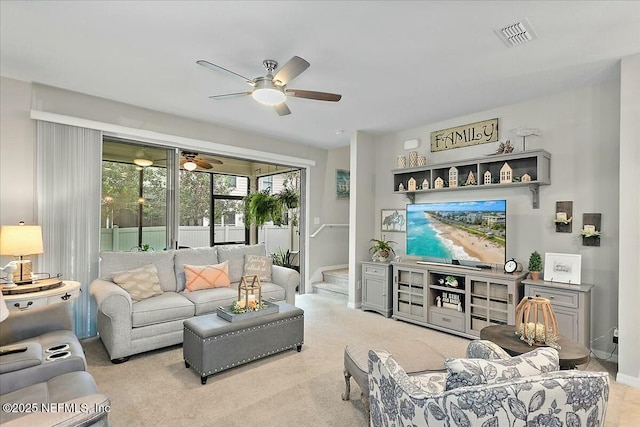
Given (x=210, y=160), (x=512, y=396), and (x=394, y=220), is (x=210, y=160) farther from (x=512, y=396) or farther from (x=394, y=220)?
(x=512, y=396)

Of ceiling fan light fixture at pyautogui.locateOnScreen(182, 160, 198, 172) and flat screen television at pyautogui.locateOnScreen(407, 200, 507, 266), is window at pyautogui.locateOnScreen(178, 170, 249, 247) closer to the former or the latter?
ceiling fan light fixture at pyautogui.locateOnScreen(182, 160, 198, 172)

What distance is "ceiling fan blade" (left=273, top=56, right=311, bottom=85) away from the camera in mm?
2385

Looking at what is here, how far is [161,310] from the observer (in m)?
3.27

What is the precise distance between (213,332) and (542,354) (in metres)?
2.28

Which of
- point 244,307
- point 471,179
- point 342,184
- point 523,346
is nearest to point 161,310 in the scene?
point 244,307

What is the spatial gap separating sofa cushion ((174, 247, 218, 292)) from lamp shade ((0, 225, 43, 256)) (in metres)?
1.34

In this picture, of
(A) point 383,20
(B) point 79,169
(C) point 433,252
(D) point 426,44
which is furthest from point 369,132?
(B) point 79,169

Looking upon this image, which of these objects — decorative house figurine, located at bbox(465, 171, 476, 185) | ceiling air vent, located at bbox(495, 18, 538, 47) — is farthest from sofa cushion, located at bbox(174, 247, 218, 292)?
ceiling air vent, located at bbox(495, 18, 538, 47)

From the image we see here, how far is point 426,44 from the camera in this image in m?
2.62

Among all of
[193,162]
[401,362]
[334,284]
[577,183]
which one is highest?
[193,162]

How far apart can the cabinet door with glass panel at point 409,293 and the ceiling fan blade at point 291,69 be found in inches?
113

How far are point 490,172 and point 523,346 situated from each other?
95.7 inches

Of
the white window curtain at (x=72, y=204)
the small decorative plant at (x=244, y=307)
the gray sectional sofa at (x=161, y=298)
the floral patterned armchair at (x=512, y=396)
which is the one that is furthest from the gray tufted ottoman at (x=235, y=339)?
the floral patterned armchair at (x=512, y=396)

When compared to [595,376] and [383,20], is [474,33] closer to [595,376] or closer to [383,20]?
[383,20]
